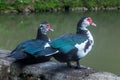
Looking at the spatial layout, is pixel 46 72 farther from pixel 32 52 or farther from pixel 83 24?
pixel 83 24

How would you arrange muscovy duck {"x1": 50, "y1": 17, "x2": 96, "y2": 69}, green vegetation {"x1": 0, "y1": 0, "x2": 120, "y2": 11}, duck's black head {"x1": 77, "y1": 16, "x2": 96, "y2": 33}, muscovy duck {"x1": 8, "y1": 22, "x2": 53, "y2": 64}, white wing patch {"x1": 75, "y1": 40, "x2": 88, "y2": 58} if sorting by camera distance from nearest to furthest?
muscovy duck {"x1": 50, "y1": 17, "x2": 96, "y2": 69}, white wing patch {"x1": 75, "y1": 40, "x2": 88, "y2": 58}, muscovy duck {"x1": 8, "y1": 22, "x2": 53, "y2": 64}, duck's black head {"x1": 77, "y1": 16, "x2": 96, "y2": 33}, green vegetation {"x1": 0, "y1": 0, "x2": 120, "y2": 11}

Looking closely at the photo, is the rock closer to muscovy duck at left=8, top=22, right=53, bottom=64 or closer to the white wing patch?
muscovy duck at left=8, top=22, right=53, bottom=64

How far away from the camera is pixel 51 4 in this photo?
33.3 metres

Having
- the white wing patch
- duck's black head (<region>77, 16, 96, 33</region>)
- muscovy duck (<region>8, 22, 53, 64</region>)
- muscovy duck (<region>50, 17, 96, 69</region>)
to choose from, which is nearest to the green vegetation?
muscovy duck (<region>8, 22, 53, 64</region>)

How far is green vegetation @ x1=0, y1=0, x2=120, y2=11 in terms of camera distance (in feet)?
102

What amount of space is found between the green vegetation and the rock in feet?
81.2

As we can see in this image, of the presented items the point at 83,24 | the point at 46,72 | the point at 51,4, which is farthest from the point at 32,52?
the point at 51,4

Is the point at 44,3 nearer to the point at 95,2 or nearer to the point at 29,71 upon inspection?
the point at 95,2

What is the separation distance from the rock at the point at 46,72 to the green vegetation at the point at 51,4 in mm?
24743

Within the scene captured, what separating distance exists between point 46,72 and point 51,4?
2787 cm

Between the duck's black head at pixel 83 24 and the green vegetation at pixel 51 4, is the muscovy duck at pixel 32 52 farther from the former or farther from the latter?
the green vegetation at pixel 51 4

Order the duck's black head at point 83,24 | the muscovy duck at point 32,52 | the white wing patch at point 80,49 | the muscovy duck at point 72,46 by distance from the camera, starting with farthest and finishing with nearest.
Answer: the duck's black head at point 83,24, the muscovy duck at point 32,52, the white wing patch at point 80,49, the muscovy duck at point 72,46

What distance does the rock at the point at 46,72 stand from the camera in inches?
215

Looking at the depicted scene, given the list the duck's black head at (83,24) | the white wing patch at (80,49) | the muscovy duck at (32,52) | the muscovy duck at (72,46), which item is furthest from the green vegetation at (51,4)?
the white wing patch at (80,49)
